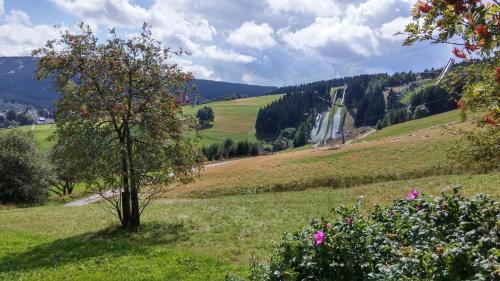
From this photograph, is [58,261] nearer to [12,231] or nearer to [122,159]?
[122,159]

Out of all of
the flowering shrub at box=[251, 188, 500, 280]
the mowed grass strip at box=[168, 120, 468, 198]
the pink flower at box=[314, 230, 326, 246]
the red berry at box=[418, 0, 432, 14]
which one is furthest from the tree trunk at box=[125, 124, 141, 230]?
the red berry at box=[418, 0, 432, 14]

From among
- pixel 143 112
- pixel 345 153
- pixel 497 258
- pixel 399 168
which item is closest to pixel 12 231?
pixel 143 112

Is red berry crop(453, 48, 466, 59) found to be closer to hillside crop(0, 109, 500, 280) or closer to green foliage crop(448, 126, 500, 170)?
hillside crop(0, 109, 500, 280)

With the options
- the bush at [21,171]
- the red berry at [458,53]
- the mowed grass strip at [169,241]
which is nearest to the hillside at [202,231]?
the mowed grass strip at [169,241]

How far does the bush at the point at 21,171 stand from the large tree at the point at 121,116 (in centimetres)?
4838

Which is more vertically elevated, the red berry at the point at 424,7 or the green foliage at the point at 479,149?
the red berry at the point at 424,7

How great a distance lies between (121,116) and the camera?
2744cm

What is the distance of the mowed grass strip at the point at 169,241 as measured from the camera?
17078 millimetres

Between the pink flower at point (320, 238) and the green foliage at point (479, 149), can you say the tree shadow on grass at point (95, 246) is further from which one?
the green foliage at point (479, 149)

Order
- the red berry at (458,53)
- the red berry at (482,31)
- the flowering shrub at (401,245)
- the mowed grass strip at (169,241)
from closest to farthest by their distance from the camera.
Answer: the red berry at (482,31)
the flowering shrub at (401,245)
the red berry at (458,53)
the mowed grass strip at (169,241)

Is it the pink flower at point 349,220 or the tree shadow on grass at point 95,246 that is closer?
the pink flower at point 349,220

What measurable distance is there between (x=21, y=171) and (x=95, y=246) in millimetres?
54498

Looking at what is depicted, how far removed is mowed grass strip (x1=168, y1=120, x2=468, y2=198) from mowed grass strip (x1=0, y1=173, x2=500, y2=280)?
35.8 feet

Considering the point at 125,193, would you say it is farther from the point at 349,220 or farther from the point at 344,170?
the point at 344,170
